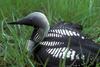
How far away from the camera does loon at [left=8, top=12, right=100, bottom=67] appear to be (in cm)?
254

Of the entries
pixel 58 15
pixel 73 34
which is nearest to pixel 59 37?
pixel 73 34

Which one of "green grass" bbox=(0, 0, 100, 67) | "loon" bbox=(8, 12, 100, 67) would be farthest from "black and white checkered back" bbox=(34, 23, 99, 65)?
"green grass" bbox=(0, 0, 100, 67)

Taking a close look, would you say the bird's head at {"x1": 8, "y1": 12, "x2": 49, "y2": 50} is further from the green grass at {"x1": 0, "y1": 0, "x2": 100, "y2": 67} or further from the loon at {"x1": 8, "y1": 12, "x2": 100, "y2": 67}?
the green grass at {"x1": 0, "y1": 0, "x2": 100, "y2": 67}

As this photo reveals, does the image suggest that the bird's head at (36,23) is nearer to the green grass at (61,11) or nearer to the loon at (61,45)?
the loon at (61,45)

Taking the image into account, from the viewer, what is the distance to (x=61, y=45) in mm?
2660

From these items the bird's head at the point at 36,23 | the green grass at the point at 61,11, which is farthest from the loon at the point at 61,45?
the green grass at the point at 61,11

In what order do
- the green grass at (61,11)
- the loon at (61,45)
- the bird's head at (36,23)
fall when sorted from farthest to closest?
1. the green grass at (61,11)
2. the bird's head at (36,23)
3. the loon at (61,45)

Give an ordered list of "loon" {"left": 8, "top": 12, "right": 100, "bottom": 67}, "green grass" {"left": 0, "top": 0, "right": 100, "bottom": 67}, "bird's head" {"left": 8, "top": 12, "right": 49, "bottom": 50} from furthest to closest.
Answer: "green grass" {"left": 0, "top": 0, "right": 100, "bottom": 67} → "bird's head" {"left": 8, "top": 12, "right": 49, "bottom": 50} → "loon" {"left": 8, "top": 12, "right": 100, "bottom": 67}

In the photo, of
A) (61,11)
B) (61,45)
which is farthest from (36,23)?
(61,11)

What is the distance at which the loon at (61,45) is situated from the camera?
2.54 metres

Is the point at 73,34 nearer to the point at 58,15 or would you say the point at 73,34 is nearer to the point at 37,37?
the point at 37,37

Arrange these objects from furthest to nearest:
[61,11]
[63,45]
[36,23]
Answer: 1. [61,11]
2. [36,23]
3. [63,45]

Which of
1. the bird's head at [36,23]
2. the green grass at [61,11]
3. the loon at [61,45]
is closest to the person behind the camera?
the loon at [61,45]

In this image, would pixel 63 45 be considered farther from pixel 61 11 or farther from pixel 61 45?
pixel 61 11
